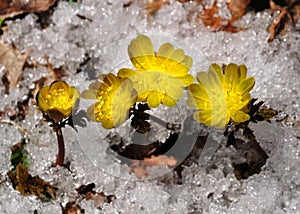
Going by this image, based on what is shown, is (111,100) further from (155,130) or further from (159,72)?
(155,130)

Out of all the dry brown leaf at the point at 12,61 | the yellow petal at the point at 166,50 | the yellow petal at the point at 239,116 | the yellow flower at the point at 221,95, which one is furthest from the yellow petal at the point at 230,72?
the dry brown leaf at the point at 12,61

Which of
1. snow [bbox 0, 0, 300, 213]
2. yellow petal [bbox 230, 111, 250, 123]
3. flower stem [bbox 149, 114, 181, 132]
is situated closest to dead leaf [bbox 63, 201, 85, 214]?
snow [bbox 0, 0, 300, 213]

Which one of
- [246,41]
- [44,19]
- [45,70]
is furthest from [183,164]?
[44,19]

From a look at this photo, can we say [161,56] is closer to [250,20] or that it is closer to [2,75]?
[250,20]

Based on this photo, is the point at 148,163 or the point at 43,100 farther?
the point at 148,163

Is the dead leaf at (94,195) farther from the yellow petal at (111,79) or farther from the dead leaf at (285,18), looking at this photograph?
Answer: the dead leaf at (285,18)

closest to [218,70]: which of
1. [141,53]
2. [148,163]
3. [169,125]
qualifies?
[141,53]
